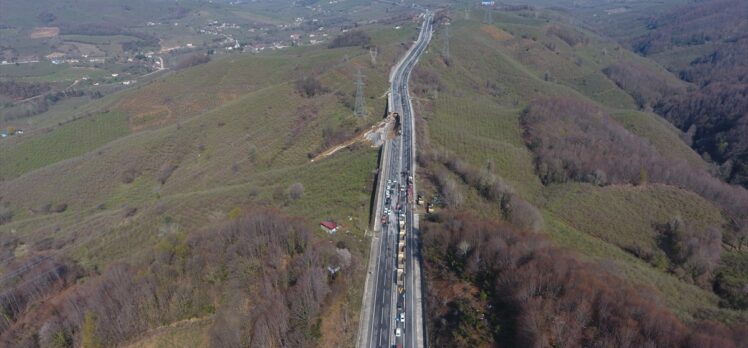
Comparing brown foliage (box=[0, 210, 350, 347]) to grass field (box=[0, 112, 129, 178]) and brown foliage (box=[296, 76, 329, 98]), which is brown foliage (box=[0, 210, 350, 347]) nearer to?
brown foliage (box=[296, 76, 329, 98])

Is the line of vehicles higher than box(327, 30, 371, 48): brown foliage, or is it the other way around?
box(327, 30, 371, 48): brown foliage

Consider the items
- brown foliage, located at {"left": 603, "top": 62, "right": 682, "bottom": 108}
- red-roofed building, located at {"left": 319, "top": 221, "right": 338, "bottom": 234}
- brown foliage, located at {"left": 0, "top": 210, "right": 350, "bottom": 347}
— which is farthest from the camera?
brown foliage, located at {"left": 603, "top": 62, "right": 682, "bottom": 108}

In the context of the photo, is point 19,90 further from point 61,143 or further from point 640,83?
point 640,83

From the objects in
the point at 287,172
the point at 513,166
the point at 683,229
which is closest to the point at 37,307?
the point at 287,172

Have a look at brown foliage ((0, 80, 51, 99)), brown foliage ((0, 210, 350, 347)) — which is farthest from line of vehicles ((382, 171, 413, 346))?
brown foliage ((0, 80, 51, 99))

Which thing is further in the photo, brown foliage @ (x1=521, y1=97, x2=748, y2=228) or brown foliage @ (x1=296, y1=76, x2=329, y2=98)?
brown foliage @ (x1=296, y1=76, x2=329, y2=98)

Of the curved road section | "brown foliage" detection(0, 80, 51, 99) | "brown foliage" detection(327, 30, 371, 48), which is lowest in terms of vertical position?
the curved road section

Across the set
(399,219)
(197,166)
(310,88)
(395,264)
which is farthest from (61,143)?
(395,264)
